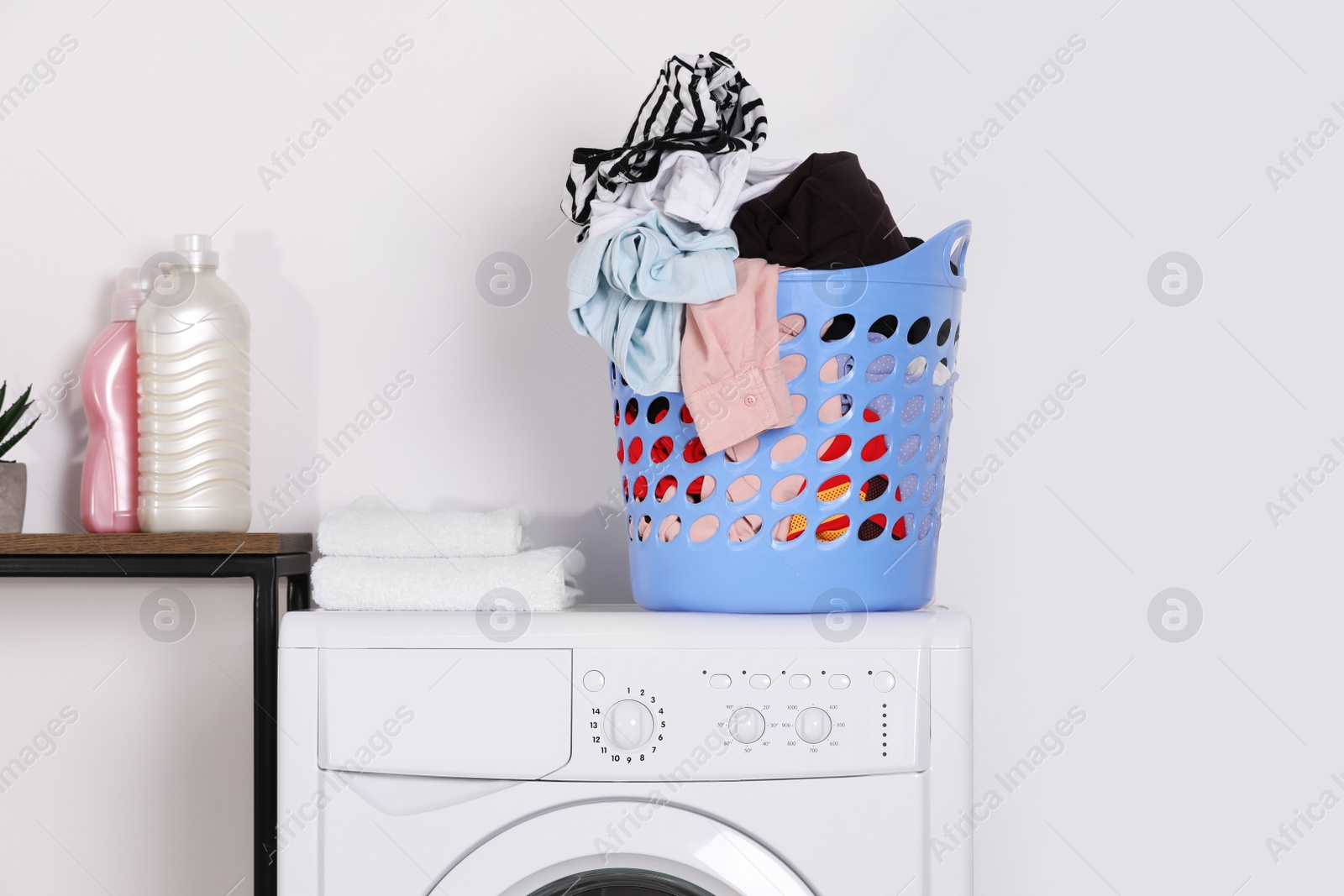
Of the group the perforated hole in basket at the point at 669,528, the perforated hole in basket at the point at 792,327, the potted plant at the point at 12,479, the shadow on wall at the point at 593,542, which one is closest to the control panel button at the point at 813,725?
the perforated hole in basket at the point at 669,528

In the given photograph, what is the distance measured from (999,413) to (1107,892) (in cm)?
62

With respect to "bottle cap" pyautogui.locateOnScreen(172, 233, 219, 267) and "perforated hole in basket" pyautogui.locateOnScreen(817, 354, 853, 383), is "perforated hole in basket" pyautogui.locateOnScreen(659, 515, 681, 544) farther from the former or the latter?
"bottle cap" pyautogui.locateOnScreen(172, 233, 219, 267)

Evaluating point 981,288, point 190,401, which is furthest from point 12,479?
point 981,288

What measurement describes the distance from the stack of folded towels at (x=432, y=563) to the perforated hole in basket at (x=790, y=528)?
0.22m

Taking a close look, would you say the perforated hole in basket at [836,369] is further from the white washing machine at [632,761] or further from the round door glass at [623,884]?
the round door glass at [623,884]

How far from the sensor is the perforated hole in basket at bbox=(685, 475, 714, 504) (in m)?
0.94

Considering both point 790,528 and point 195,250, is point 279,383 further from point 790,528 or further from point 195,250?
point 790,528

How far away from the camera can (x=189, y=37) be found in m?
1.41

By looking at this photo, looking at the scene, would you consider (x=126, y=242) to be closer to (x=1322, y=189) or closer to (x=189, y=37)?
(x=189, y=37)

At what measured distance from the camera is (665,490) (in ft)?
3.19

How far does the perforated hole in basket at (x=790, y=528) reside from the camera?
921 mm

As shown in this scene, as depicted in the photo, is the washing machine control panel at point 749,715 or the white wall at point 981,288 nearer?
the washing machine control panel at point 749,715

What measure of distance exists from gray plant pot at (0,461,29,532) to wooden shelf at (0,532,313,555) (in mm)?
110

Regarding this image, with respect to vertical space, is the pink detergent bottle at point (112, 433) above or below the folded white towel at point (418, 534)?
above
